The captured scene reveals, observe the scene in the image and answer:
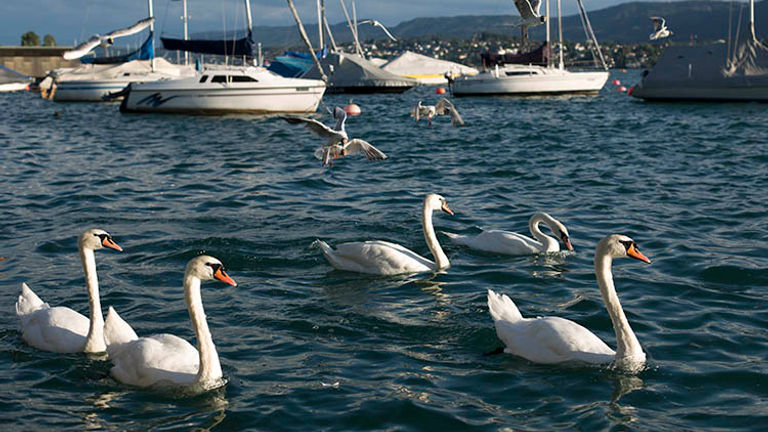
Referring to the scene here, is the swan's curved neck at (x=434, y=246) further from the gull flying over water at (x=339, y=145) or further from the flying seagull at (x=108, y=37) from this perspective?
the flying seagull at (x=108, y=37)

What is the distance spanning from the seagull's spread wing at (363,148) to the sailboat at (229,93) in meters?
19.5

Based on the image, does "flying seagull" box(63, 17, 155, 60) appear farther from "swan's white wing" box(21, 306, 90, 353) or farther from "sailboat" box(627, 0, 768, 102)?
"swan's white wing" box(21, 306, 90, 353)

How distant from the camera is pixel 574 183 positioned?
48.5ft

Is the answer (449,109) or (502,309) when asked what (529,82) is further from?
(502,309)

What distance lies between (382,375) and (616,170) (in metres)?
11.3

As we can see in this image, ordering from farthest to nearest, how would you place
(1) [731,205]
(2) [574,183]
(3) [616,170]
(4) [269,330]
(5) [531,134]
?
(5) [531,134]
(3) [616,170]
(2) [574,183]
(1) [731,205]
(4) [269,330]

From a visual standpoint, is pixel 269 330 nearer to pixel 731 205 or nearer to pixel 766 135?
pixel 731 205

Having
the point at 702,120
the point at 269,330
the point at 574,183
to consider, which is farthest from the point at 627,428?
the point at 702,120

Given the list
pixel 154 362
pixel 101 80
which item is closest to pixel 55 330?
pixel 154 362

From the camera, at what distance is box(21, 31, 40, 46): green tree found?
424ft

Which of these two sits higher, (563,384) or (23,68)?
(23,68)

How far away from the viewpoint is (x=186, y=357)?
5863 millimetres

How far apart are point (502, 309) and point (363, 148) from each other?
7547mm

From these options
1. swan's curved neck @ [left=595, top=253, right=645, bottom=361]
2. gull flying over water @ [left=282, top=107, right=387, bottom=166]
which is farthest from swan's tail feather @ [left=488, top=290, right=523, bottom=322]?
gull flying over water @ [left=282, top=107, right=387, bottom=166]
